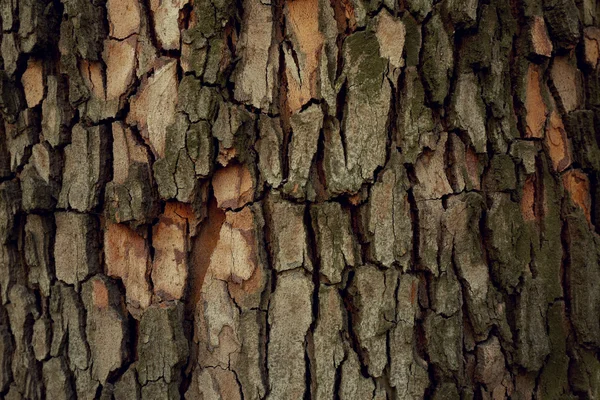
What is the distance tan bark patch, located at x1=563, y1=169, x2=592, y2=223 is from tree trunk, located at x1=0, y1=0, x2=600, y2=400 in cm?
2

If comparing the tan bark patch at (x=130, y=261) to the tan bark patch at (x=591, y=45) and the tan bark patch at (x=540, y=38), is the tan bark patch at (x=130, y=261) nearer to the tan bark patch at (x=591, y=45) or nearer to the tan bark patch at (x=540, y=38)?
the tan bark patch at (x=540, y=38)

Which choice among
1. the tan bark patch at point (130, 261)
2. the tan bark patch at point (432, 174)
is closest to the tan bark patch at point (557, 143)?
the tan bark patch at point (432, 174)

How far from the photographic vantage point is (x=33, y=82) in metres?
1.54

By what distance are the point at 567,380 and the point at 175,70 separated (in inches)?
50.3

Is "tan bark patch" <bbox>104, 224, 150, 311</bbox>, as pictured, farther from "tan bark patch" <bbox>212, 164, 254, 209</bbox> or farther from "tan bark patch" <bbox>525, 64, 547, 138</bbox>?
"tan bark patch" <bbox>525, 64, 547, 138</bbox>

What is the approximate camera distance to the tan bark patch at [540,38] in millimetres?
1480

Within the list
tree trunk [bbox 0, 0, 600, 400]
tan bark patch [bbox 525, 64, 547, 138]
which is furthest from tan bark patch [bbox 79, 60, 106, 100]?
tan bark patch [bbox 525, 64, 547, 138]

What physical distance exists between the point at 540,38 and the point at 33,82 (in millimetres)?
1345

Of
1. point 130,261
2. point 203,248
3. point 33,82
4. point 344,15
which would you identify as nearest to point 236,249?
point 203,248

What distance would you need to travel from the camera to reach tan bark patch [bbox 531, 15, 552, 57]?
58.3 inches

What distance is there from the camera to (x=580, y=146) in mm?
1553

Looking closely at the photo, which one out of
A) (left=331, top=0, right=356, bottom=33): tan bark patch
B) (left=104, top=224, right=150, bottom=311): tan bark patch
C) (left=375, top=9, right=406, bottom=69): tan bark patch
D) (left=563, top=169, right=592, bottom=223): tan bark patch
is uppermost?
(left=331, top=0, right=356, bottom=33): tan bark patch

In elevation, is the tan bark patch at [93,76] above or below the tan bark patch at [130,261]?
above

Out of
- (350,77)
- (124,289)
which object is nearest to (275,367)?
(124,289)
